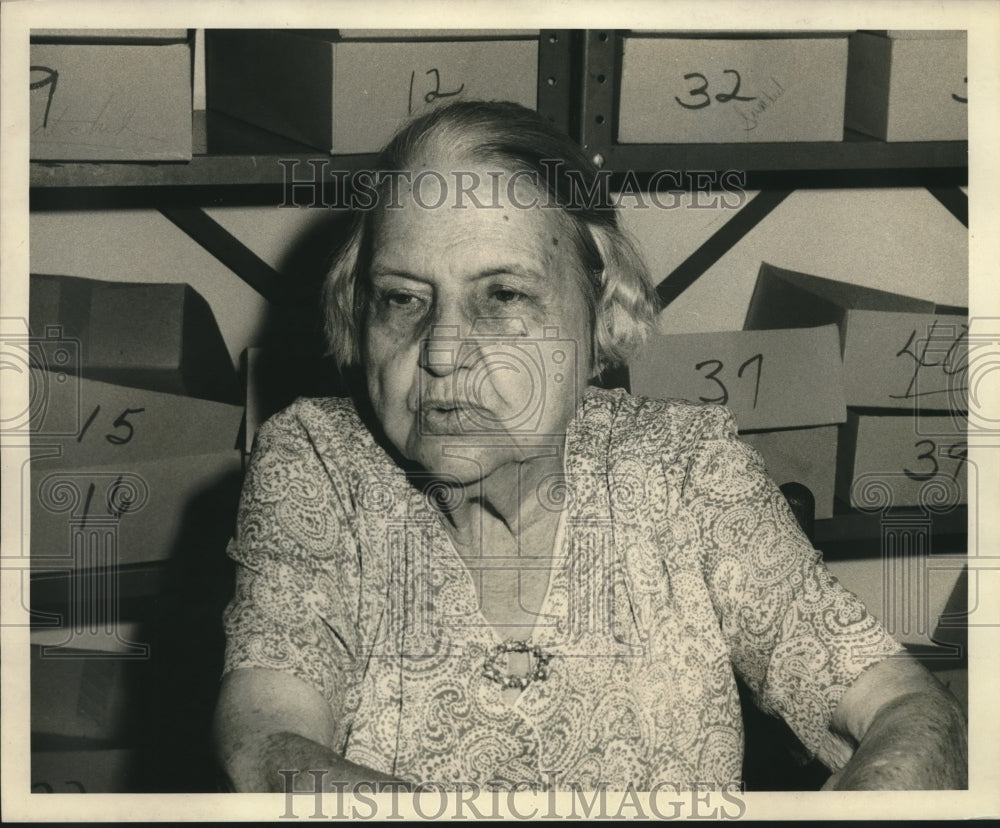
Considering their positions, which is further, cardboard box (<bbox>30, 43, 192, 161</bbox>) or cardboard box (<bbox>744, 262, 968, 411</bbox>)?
cardboard box (<bbox>744, 262, 968, 411</bbox>)

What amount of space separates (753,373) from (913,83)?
441mm

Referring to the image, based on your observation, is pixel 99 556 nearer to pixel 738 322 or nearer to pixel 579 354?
pixel 579 354

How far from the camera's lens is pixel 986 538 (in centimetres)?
152

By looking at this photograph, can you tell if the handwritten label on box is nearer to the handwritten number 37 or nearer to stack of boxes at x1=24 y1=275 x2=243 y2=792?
the handwritten number 37

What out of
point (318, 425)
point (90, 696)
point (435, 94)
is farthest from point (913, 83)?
point (90, 696)

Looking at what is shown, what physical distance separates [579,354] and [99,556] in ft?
2.28

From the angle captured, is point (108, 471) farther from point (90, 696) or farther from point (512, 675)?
point (512, 675)

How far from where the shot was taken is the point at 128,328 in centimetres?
154

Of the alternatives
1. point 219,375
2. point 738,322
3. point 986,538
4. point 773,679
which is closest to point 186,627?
point 219,375

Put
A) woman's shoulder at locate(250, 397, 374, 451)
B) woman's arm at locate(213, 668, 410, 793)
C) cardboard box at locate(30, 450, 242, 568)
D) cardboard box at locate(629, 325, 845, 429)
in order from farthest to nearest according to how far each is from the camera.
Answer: cardboard box at locate(629, 325, 845, 429) < cardboard box at locate(30, 450, 242, 568) < woman's shoulder at locate(250, 397, 374, 451) < woman's arm at locate(213, 668, 410, 793)

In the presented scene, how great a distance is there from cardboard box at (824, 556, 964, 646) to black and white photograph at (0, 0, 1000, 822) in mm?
13

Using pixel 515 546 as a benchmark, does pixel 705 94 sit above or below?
above

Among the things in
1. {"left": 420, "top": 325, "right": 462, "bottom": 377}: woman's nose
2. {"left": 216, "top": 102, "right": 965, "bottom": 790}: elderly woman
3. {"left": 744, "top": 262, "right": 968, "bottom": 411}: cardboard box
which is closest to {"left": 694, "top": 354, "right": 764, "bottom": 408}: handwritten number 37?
{"left": 744, "top": 262, "right": 968, "bottom": 411}: cardboard box

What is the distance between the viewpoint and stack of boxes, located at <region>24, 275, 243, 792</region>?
1.49 meters
